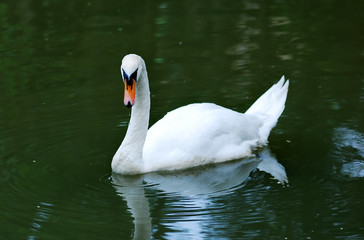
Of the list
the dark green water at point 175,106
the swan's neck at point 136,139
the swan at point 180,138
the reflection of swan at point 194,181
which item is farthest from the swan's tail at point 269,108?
the swan's neck at point 136,139

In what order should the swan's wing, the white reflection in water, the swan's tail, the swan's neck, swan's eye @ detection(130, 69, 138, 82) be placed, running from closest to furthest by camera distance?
1. swan's eye @ detection(130, 69, 138, 82)
2. the white reflection in water
3. the swan's neck
4. the swan's wing
5. the swan's tail

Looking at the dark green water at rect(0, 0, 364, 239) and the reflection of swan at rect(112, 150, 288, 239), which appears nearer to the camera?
the dark green water at rect(0, 0, 364, 239)

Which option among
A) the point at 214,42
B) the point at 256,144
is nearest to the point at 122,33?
the point at 214,42

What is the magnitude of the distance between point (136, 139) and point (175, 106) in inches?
84.8

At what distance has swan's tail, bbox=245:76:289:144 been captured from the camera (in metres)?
8.98

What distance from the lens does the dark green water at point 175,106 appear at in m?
6.93

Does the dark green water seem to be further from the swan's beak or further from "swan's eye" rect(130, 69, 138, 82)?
"swan's eye" rect(130, 69, 138, 82)

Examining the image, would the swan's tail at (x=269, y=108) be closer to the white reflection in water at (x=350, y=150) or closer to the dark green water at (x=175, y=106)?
the dark green water at (x=175, y=106)

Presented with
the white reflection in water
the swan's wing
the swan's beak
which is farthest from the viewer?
the swan's wing

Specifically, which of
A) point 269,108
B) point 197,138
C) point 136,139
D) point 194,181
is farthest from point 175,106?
point 194,181

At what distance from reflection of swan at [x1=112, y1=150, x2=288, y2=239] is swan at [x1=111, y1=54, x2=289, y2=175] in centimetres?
9

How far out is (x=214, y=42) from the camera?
13344 mm

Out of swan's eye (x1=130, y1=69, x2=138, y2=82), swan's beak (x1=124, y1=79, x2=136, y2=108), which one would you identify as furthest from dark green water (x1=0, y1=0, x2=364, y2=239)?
swan's eye (x1=130, y1=69, x2=138, y2=82)

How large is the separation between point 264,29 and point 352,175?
6619 mm
